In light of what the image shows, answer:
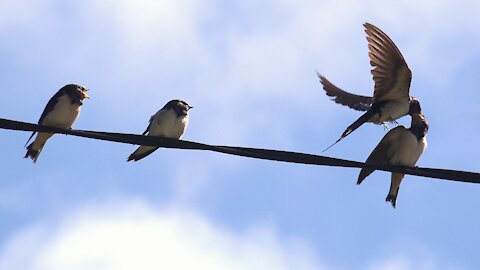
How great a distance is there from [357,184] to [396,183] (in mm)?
619

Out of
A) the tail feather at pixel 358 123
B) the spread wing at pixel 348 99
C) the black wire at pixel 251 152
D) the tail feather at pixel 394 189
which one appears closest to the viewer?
the black wire at pixel 251 152

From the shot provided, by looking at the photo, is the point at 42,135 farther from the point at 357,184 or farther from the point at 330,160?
the point at 330,160

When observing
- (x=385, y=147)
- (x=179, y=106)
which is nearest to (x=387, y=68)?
(x=385, y=147)

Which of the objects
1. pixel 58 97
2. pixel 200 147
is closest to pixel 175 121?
pixel 58 97

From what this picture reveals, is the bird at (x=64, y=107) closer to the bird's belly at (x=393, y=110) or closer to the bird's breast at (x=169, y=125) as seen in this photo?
the bird's breast at (x=169, y=125)

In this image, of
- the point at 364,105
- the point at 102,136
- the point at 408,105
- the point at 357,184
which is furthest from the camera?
the point at 364,105

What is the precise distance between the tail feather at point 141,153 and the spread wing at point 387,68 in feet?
5.54

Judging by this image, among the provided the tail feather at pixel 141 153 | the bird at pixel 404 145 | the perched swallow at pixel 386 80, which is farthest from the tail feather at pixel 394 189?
the tail feather at pixel 141 153

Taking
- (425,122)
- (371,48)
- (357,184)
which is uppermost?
(371,48)

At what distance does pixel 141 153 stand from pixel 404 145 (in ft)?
6.29

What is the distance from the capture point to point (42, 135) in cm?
718

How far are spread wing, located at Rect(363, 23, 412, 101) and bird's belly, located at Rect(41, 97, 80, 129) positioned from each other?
210 cm

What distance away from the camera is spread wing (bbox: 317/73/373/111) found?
758 cm

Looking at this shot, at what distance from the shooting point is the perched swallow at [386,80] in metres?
6.75
